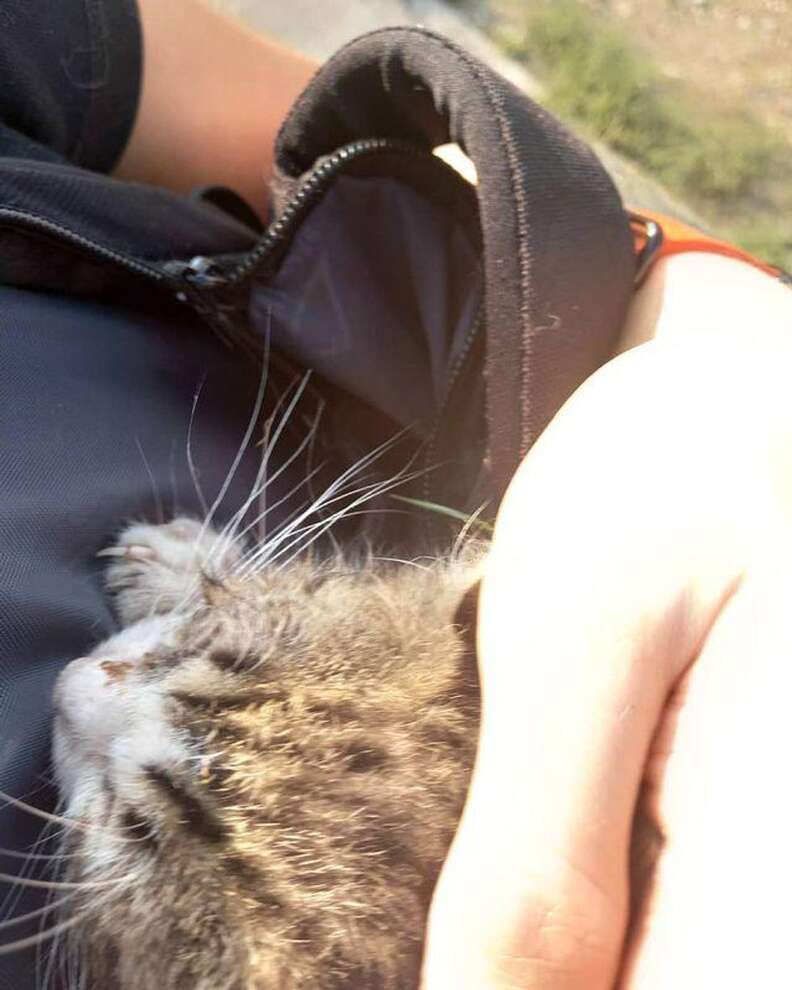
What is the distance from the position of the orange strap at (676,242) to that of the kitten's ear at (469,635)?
0.48 metres

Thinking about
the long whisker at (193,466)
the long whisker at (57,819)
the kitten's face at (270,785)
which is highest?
the long whisker at (193,466)

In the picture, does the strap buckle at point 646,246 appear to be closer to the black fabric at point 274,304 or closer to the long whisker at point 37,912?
the black fabric at point 274,304

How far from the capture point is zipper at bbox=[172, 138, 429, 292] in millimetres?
1037

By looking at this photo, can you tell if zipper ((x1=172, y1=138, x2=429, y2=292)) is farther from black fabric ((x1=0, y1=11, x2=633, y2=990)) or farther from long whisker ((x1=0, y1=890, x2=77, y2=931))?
long whisker ((x1=0, y1=890, x2=77, y2=931))

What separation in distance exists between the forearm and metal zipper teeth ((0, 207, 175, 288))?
1.22 ft

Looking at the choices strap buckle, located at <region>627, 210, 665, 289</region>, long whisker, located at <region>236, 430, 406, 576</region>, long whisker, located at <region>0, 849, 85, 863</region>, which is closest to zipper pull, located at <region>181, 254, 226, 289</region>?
long whisker, located at <region>236, 430, 406, 576</region>

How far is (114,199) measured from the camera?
104 centimetres

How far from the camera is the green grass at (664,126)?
2354 mm

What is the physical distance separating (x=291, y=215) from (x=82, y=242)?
0.23m

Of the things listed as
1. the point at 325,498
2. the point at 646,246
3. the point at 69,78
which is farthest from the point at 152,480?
the point at 646,246

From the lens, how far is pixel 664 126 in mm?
2412

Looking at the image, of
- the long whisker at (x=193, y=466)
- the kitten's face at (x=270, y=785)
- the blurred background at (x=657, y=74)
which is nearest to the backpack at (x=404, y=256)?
the long whisker at (x=193, y=466)

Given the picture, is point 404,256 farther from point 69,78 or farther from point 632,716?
point 632,716

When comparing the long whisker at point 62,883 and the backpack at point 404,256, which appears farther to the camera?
the backpack at point 404,256
